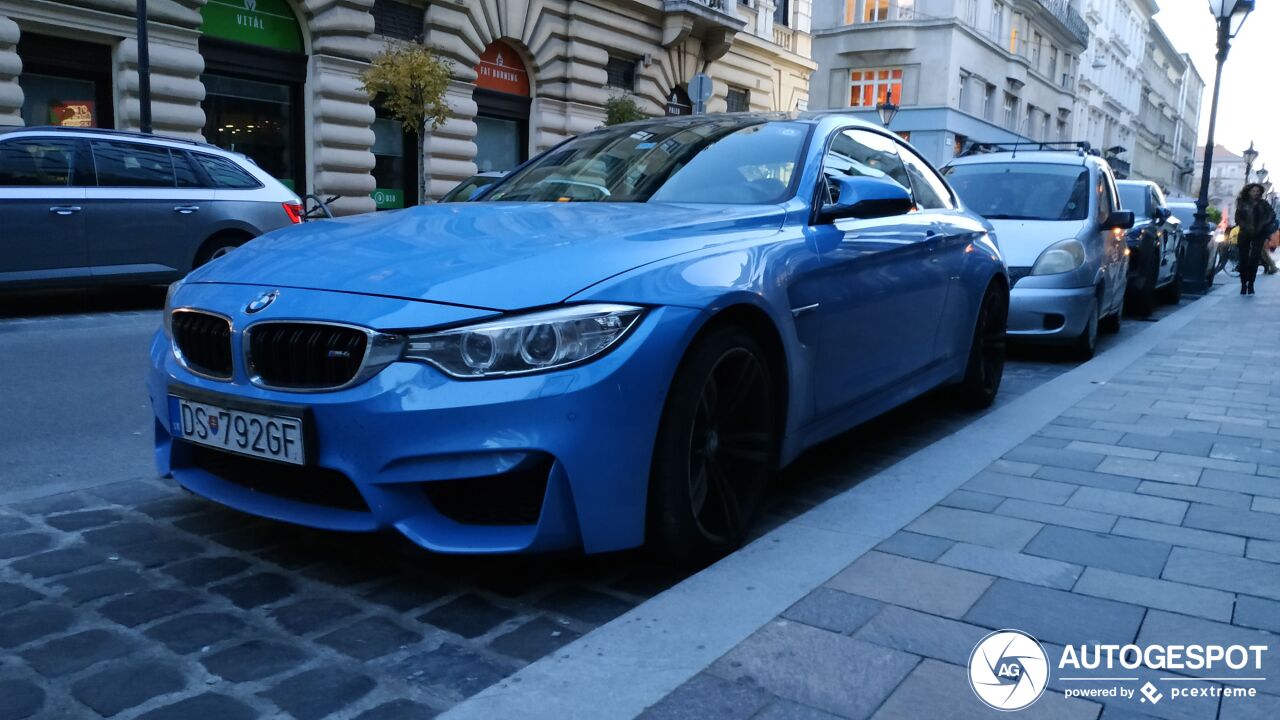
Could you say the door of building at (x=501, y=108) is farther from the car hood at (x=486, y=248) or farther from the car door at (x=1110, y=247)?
the car hood at (x=486, y=248)

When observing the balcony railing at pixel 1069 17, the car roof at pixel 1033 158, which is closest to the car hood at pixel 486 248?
the car roof at pixel 1033 158

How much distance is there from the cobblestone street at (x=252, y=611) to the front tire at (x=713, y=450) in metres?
0.21

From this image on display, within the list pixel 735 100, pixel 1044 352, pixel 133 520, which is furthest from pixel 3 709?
pixel 735 100

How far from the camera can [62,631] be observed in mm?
2625

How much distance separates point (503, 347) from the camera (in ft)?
8.76

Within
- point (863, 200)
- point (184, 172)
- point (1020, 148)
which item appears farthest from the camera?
point (1020, 148)

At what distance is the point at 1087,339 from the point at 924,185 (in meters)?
3.71

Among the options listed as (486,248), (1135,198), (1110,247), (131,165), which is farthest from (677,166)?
(1135,198)

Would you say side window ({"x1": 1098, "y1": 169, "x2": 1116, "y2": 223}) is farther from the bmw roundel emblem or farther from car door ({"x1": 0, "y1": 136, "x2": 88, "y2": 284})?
car door ({"x1": 0, "y1": 136, "x2": 88, "y2": 284})

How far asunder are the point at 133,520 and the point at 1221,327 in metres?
11.0

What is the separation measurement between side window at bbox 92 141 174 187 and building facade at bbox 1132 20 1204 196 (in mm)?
77761

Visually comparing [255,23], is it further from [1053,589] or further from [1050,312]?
[1053,589]

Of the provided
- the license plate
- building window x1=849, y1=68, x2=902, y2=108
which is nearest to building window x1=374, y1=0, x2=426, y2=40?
the license plate

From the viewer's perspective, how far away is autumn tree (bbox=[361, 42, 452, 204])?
15648 millimetres
